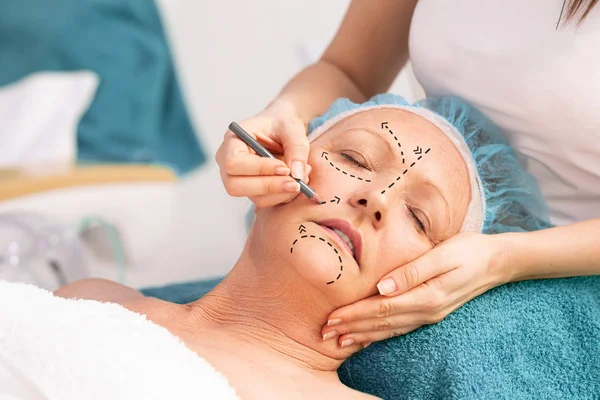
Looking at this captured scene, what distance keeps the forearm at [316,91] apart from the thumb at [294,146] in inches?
6.5

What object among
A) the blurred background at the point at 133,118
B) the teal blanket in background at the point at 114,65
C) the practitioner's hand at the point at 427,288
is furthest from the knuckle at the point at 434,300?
the teal blanket in background at the point at 114,65

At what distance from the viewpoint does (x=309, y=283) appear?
112 centimetres

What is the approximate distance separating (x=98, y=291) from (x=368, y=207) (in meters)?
0.63

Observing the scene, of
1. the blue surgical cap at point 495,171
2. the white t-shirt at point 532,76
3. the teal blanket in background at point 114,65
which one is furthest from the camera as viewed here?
the teal blanket in background at point 114,65

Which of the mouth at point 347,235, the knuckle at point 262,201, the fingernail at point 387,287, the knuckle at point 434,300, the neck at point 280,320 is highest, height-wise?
the knuckle at point 262,201

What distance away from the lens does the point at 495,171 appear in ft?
4.29

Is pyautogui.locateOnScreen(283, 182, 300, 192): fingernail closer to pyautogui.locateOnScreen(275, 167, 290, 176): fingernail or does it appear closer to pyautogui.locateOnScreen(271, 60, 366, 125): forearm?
pyautogui.locateOnScreen(275, 167, 290, 176): fingernail

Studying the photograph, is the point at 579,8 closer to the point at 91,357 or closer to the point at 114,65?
the point at 91,357

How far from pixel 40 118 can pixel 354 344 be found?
64.5 inches

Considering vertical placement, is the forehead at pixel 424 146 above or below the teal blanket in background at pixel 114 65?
above

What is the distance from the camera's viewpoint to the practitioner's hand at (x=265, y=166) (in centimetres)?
109

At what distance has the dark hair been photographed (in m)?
1.13

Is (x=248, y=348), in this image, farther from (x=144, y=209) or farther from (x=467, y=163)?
(x=144, y=209)

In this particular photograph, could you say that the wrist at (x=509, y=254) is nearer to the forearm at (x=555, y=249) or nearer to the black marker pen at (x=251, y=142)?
the forearm at (x=555, y=249)
